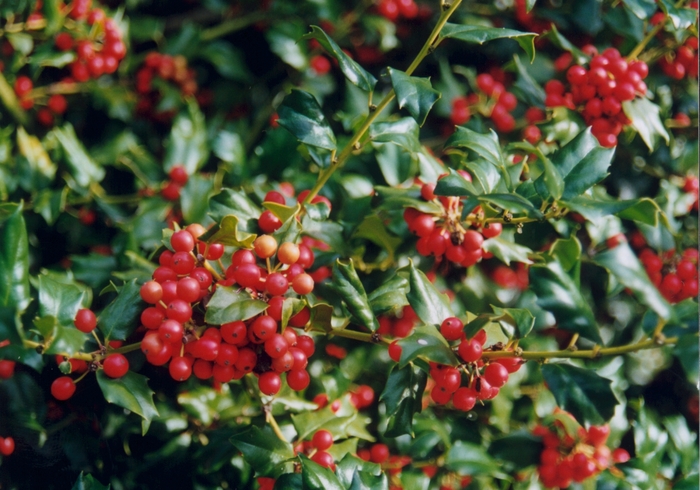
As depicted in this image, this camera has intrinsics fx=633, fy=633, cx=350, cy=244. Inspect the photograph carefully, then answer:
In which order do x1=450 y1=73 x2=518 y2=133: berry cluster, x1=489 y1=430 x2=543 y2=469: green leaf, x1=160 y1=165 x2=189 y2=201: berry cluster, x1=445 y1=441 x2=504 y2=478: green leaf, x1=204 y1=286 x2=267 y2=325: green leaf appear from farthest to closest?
x1=450 y1=73 x2=518 y2=133: berry cluster < x1=160 y1=165 x2=189 y2=201: berry cluster < x1=489 y1=430 x2=543 y2=469: green leaf < x1=445 y1=441 x2=504 y2=478: green leaf < x1=204 y1=286 x2=267 y2=325: green leaf

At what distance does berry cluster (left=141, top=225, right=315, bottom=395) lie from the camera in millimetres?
1185

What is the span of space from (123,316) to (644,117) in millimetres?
1369

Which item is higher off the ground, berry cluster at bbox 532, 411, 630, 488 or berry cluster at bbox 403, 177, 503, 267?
berry cluster at bbox 403, 177, 503, 267

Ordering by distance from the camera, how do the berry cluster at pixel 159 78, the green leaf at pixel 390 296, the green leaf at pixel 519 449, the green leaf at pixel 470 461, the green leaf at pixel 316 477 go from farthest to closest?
the berry cluster at pixel 159 78 < the green leaf at pixel 519 449 < the green leaf at pixel 470 461 < the green leaf at pixel 390 296 < the green leaf at pixel 316 477

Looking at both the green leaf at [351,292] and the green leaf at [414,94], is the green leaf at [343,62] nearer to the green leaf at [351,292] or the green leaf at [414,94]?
the green leaf at [414,94]

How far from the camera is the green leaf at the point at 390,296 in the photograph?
1.34 metres

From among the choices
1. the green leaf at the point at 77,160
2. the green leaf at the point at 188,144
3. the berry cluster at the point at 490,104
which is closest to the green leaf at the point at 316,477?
the green leaf at the point at 188,144

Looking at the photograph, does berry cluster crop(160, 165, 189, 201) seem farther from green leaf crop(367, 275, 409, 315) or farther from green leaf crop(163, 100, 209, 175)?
green leaf crop(367, 275, 409, 315)

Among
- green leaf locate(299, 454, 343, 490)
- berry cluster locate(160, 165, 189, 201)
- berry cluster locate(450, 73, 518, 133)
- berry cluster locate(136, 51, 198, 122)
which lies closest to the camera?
green leaf locate(299, 454, 343, 490)

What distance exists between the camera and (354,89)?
6.75ft

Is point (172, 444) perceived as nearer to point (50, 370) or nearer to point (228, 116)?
point (50, 370)

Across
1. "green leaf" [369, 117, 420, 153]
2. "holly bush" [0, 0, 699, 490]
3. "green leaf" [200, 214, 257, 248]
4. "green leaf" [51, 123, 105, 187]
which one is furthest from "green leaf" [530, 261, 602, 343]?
"green leaf" [51, 123, 105, 187]

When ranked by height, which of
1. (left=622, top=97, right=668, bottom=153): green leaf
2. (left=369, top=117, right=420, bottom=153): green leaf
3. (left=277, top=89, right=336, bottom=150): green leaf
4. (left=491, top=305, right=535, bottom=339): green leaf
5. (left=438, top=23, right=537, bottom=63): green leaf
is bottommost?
(left=491, top=305, right=535, bottom=339): green leaf

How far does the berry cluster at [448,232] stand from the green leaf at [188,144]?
0.77 meters
